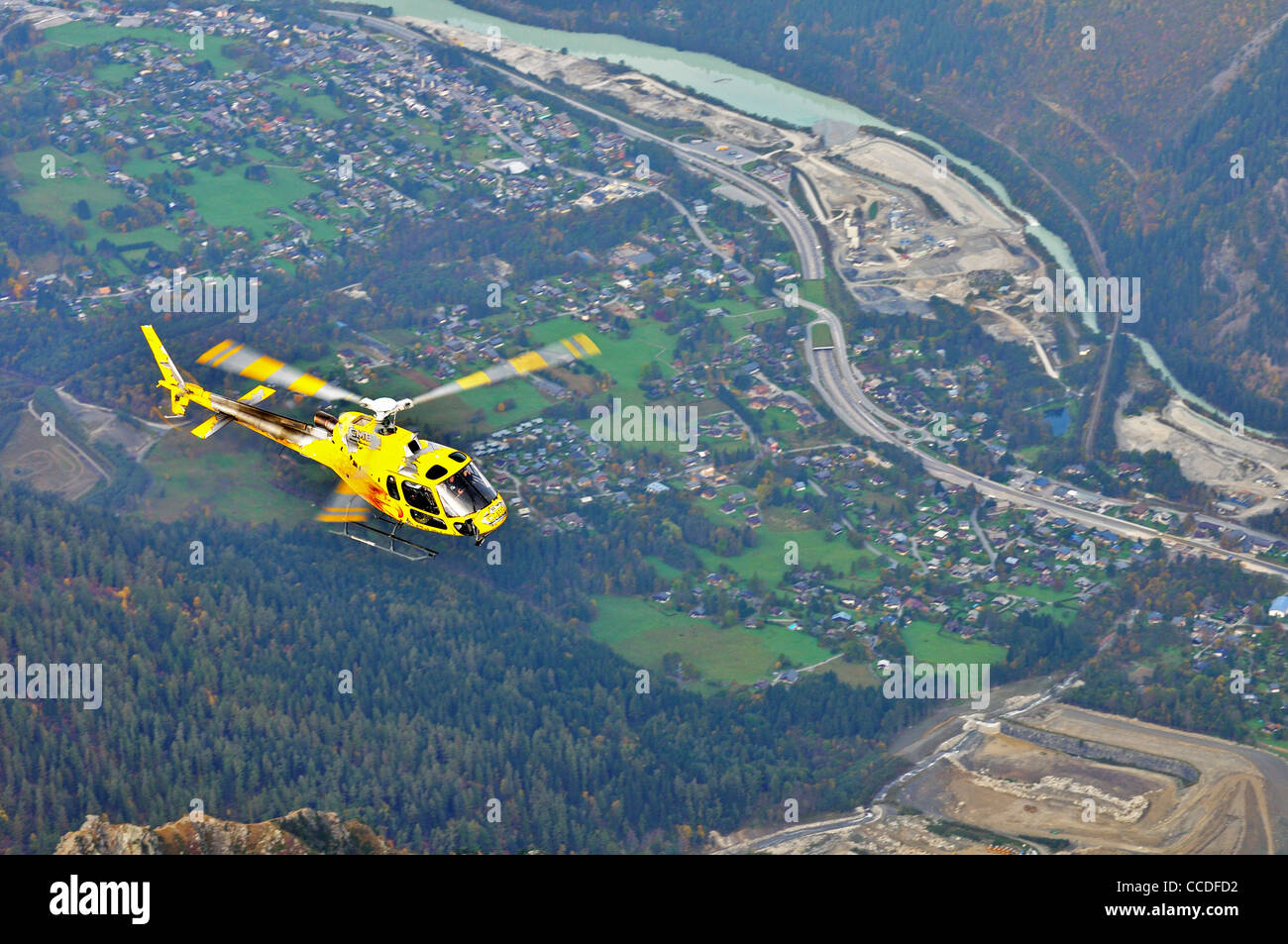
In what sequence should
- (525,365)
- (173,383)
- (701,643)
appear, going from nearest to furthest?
(525,365), (173,383), (701,643)

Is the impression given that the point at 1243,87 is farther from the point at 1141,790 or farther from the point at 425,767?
the point at 425,767

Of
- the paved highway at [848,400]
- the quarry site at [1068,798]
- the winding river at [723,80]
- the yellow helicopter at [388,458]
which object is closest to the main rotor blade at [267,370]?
the yellow helicopter at [388,458]

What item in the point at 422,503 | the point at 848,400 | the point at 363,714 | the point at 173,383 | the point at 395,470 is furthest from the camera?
the point at 848,400

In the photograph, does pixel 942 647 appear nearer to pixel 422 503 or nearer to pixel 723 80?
pixel 422 503

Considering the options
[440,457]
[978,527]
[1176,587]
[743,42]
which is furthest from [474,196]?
[440,457]

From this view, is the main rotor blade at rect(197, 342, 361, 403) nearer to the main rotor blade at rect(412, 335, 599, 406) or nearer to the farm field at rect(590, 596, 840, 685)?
the main rotor blade at rect(412, 335, 599, 406)

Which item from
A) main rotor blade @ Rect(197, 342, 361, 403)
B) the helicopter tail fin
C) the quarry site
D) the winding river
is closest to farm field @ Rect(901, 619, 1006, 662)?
the quarry site

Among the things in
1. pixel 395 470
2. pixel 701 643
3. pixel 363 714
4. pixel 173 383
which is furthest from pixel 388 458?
pixel 701 643
